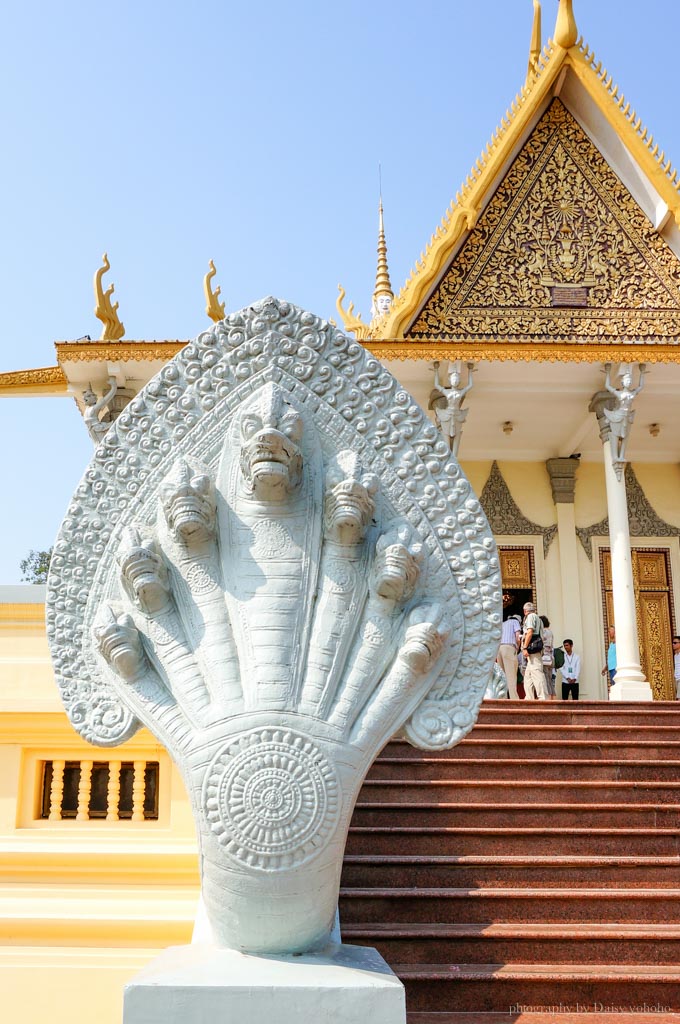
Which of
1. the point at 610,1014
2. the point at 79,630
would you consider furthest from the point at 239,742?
the point at 610,1014

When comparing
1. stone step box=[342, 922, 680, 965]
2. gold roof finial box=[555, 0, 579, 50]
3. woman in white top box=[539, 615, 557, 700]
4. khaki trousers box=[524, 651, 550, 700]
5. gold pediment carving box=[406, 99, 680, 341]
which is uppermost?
gold roof finial box=[555, 0, 579, 50]

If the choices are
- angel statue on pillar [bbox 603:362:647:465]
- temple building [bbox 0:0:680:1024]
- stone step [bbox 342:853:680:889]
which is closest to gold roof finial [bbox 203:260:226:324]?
temple building [bbox 0:0:680:1024]

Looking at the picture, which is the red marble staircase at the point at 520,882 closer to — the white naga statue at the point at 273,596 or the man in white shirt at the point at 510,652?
the white naga statue at the point at 273,596

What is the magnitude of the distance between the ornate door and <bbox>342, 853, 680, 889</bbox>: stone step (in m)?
6.39

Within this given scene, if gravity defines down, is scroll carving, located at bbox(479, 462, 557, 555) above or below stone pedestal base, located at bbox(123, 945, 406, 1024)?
above

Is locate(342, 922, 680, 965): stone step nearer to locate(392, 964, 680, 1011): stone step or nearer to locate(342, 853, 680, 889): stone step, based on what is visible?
locate(392, 964, 680, 1011): stone step

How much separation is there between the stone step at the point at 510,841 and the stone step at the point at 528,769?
603mm

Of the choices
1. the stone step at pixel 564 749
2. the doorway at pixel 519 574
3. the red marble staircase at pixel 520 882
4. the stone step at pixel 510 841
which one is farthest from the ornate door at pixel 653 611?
the stone step at pixel 510 841

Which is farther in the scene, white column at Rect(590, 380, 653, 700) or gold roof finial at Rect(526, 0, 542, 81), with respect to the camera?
gold roof finial at Rect(526, 0, 542, 81)

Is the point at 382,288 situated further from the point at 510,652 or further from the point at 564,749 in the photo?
the point at 564,749

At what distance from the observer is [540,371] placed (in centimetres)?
893

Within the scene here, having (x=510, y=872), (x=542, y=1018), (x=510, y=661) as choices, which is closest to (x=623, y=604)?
(x=510, y=661)

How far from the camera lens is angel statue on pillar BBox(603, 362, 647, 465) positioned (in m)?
8.66

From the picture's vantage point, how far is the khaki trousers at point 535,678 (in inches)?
320
